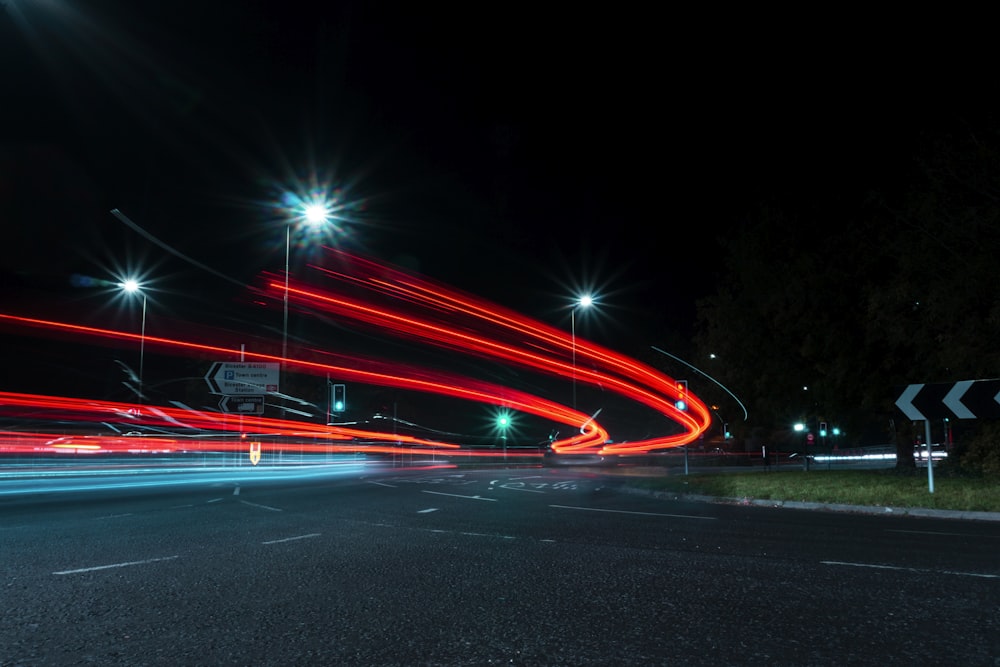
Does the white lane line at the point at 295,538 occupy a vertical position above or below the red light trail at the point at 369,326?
below

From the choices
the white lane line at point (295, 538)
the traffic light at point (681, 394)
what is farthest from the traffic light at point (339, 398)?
the white lane line at point (295, 538)

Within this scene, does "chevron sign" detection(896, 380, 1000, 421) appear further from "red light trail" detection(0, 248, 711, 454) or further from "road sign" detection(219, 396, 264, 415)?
"road sign" detection(219, 396, 264, 415)

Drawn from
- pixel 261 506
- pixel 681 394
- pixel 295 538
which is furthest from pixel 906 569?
pixel 681 394

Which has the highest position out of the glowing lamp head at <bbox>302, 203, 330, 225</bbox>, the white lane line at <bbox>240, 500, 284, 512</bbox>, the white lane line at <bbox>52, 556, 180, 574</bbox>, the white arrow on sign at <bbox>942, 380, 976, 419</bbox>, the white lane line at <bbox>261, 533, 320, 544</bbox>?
the glowing lamp head at <bbox>302, 203, 330, 225</bbox>

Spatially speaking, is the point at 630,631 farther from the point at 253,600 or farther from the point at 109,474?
the point at 109,474

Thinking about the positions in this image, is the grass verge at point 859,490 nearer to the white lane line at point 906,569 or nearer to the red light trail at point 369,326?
the white lane line at point 906,569

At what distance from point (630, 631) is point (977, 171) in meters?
20.2

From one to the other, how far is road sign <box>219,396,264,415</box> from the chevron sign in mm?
23936

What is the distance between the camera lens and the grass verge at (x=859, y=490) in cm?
1548

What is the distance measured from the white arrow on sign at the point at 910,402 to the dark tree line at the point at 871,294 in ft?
6.66

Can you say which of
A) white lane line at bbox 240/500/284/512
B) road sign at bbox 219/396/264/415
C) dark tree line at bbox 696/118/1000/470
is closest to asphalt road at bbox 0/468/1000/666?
white lane line at bbox 240/500/284/512

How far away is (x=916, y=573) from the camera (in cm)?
818

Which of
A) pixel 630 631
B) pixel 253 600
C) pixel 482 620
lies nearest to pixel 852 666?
pixel 630 631

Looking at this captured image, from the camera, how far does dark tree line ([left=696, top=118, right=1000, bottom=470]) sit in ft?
66.9
